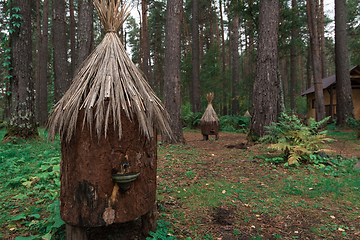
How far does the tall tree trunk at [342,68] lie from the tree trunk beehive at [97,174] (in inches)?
522

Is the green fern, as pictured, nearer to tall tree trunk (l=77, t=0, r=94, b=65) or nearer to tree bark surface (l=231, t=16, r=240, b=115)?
tall tree trunk (l=77, t=0, r=94, b=65)

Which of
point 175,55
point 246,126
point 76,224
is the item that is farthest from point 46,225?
point 246,126

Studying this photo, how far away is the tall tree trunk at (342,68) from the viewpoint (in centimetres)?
1138

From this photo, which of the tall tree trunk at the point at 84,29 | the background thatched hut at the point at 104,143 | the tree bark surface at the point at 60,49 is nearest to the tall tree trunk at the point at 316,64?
the tall tree trunk at the point at 84,29

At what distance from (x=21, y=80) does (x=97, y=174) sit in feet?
22.8

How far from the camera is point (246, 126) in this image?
15414 millimetres

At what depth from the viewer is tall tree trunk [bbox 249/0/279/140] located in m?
7.22

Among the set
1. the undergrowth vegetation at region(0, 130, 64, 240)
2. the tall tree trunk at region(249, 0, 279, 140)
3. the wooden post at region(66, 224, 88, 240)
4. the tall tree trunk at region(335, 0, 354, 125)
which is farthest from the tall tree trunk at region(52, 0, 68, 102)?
the tall tree trunk at region(335, 0, 354, 125)

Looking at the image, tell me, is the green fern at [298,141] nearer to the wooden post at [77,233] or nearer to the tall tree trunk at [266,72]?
the tall tree trunk at [266,72]

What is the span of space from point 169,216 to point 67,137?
6.19 feet

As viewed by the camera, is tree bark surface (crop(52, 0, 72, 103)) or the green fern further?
tree bark surface (crop(52, 0, 72, 103))

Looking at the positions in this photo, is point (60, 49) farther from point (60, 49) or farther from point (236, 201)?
point (236, 201)

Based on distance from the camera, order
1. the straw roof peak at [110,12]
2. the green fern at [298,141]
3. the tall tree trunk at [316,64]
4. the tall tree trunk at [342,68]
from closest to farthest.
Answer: the straw roof peak at [110,12]
the green fern at [298,141]
the tall tree trunk at [342,68]
the tall tree trunk at [316,64]

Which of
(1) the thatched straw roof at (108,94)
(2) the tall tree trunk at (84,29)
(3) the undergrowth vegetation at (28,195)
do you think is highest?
(2) the tall tree trunk at (84,29)
